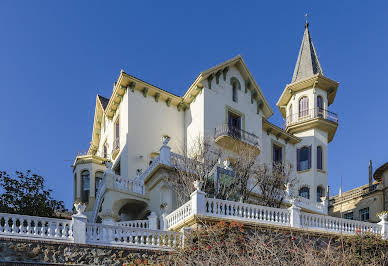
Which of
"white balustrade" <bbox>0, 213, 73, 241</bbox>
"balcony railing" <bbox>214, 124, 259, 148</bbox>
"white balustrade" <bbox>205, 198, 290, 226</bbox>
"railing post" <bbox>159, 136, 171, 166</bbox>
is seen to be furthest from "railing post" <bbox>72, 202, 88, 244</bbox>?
"balcony railing" <bbox>214, 124, 259, 148</bbox>

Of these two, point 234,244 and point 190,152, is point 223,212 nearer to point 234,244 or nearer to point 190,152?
point 234,244

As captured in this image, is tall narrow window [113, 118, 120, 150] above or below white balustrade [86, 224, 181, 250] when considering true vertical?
above

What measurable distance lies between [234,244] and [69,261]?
503 cm

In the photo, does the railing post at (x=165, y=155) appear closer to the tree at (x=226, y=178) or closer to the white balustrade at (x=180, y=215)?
the tree at (x=226, y=178)

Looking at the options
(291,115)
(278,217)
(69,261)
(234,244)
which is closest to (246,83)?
(291,115)

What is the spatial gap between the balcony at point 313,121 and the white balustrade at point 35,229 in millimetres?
22758

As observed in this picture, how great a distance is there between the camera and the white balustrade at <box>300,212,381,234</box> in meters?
16.7

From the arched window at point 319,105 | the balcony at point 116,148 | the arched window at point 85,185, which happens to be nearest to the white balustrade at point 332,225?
the balcony at point 116,148

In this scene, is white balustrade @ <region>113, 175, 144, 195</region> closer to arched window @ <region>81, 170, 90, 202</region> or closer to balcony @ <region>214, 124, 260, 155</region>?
balcony @ <region>214, 124, 260, 155</region>

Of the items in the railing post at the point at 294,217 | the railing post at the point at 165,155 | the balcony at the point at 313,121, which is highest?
the balcony at the point at 313,121

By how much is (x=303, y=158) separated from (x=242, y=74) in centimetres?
818

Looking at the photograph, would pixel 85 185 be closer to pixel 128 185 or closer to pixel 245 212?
pixel 128 185

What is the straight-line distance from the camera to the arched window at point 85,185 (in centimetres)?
2887

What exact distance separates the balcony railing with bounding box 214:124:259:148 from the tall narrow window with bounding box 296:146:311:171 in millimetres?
5841
